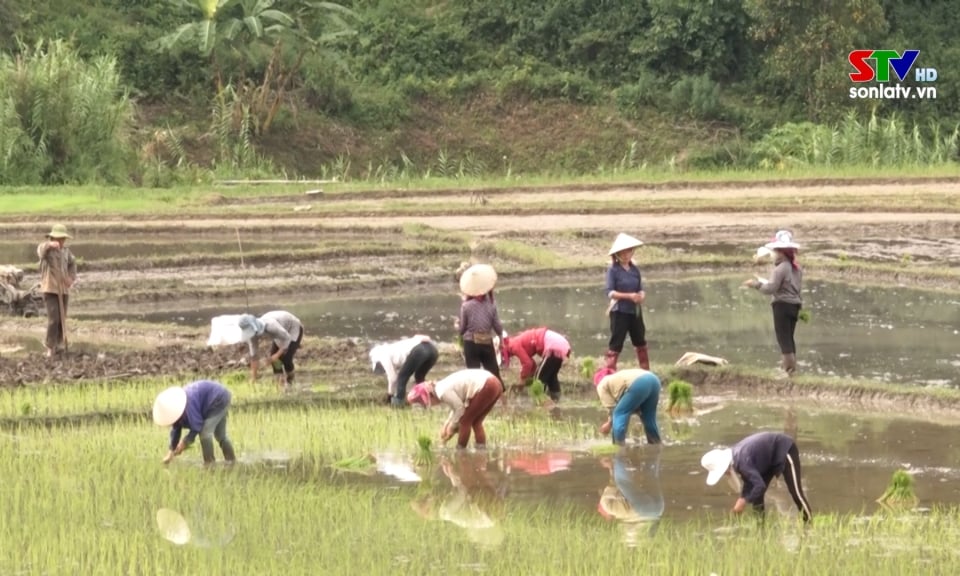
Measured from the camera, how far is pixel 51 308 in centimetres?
1374

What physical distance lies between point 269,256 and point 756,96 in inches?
617

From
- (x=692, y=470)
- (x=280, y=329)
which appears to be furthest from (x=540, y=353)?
(x=692, y=470)

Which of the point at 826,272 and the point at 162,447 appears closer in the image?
the point at 162,447

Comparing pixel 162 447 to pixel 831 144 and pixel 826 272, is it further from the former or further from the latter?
pixel 831 144

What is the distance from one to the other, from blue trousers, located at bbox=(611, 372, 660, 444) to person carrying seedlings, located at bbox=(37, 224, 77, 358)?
19.2ft

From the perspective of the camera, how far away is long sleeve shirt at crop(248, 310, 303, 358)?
1131 centimetres

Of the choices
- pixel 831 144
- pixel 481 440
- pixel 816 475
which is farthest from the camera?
pixel 831 144

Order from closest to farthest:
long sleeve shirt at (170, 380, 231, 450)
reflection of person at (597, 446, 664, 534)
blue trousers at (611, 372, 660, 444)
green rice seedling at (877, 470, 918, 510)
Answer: green rice seedling at (877, 470, 918, 510) → reflection of person at (597, 446, 664, 534) → long sleeve shirt at (170, 380, 231, 450) → blue trousers at (611, 372, 660, 444)

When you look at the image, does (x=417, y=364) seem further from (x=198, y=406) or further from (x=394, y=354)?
(x=198, y=406)

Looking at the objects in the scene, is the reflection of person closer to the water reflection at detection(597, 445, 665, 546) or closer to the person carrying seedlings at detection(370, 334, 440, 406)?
the water reflection at detection(597, 445, 665, 546)

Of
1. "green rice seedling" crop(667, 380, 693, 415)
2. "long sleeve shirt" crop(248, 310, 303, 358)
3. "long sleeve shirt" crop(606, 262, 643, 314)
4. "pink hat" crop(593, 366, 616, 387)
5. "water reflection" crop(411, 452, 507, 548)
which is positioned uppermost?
"long sleeve shirt" crop(606, 262, 643, 314)

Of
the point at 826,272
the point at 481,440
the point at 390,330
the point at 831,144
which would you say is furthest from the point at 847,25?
the point at 481,440

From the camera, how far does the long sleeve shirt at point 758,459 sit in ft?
25.2

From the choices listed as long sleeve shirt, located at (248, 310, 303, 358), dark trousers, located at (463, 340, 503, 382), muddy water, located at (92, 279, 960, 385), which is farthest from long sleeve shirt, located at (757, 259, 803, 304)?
long sleeve shirt, located at (248, 310, 303, 358)
